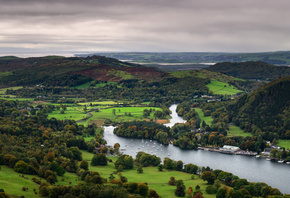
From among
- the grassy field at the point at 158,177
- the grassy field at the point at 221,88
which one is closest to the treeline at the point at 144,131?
the grassy field at the point at 158,177

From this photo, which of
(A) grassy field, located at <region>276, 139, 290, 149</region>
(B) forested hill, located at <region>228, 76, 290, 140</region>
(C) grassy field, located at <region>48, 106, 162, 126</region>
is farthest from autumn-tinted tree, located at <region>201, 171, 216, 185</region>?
(C) grassy field, located at <region>48, 106, 162, 126</region>

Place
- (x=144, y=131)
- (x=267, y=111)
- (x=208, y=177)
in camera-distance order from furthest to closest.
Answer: (x=267, y=111), (x=144, y=131), (x=208, y=177)

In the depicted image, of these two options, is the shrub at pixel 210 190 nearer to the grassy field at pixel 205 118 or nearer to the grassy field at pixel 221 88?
the grassy field at pixel 205 118

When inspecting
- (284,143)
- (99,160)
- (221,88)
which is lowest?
(99,160)

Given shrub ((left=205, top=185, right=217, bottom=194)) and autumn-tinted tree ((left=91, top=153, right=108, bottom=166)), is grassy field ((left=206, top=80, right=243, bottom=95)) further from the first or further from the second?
shrub ((left=205, top=185, right=217, bottom=194))

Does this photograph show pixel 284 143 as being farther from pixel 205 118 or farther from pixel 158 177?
pixel 158 177

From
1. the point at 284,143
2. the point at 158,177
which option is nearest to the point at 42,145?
the point at 158,177
